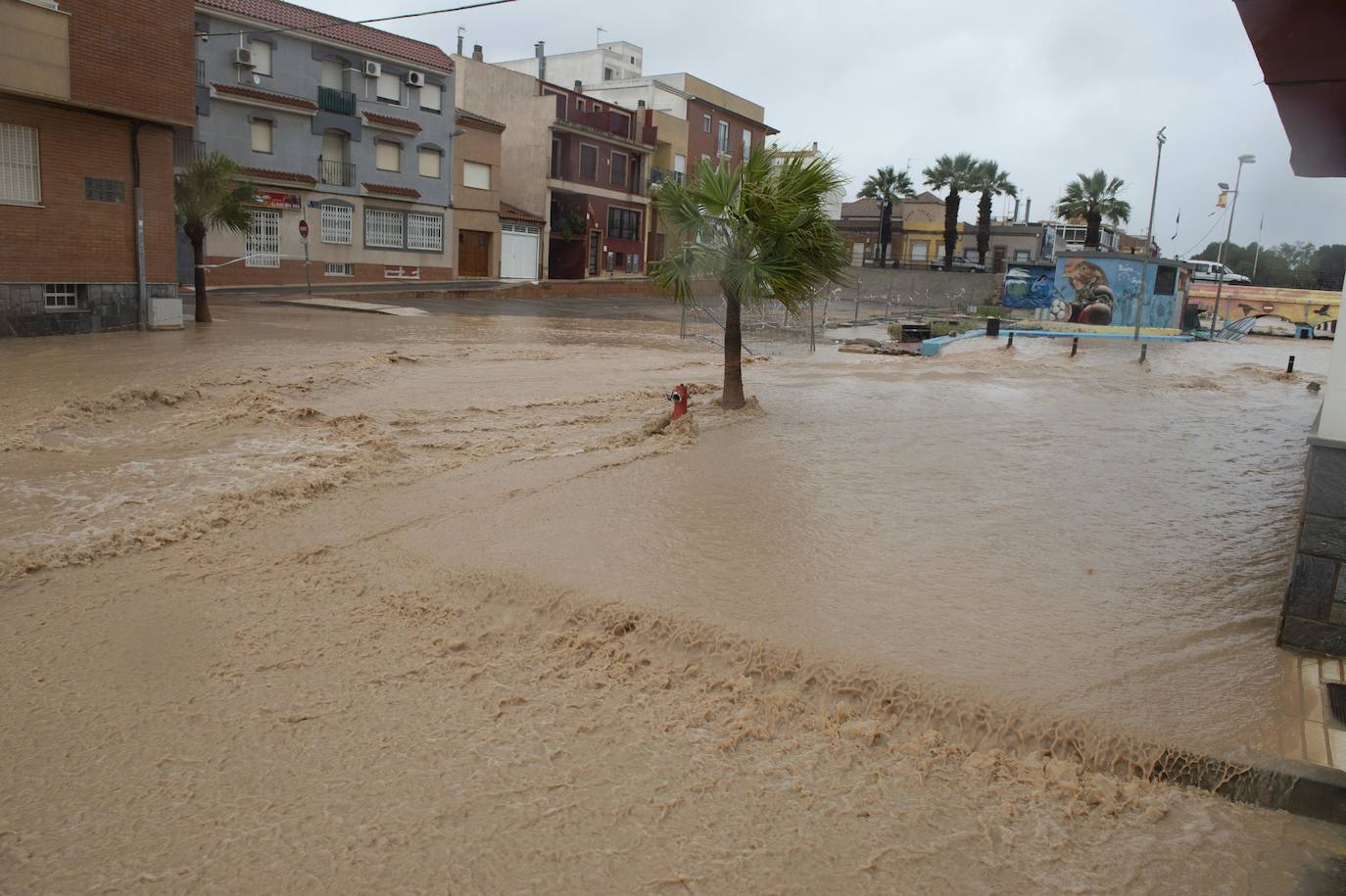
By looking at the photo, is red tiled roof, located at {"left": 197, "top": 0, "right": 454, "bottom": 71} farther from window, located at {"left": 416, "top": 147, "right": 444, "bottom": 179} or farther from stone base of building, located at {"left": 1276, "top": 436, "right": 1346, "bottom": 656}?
stone base of building, located at {"left": 1276, "top": 436, "right": 1346, "bottom": 656}

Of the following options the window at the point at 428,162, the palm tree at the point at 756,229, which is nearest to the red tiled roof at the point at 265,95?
the window at the point at 428,162

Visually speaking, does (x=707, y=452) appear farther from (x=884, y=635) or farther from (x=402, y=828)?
(x=402, y=828)

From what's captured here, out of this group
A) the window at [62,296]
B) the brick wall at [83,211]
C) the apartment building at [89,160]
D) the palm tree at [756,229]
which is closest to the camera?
the palm tree at [756,229]

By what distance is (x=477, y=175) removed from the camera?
42969 mm

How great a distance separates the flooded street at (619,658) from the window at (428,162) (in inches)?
1202

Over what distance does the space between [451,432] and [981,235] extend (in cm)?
5476

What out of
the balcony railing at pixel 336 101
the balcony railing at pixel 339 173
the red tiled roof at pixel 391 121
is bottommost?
the balcony railing at pixel 339 173

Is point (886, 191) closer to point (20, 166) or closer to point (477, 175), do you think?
point (477, 175)

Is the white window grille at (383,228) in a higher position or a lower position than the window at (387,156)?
lower

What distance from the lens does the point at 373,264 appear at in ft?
127

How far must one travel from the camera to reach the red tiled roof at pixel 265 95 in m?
32.6

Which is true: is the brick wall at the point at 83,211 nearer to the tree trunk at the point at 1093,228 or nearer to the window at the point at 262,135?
the window at the point at 262,135

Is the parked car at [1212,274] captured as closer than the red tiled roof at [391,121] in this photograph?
No

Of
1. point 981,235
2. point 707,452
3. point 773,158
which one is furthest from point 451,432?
point 981,235
